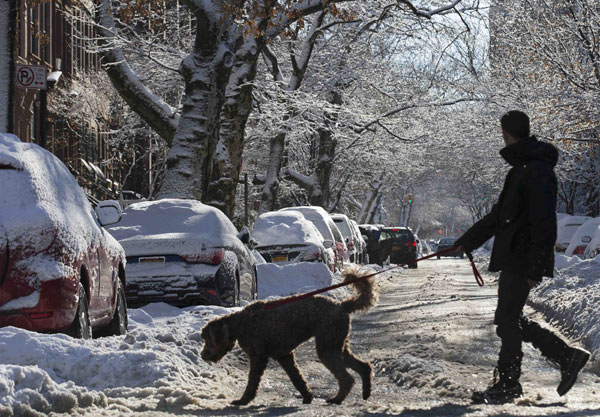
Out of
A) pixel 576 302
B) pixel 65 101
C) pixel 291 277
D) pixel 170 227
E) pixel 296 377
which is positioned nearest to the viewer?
pixel 296 377

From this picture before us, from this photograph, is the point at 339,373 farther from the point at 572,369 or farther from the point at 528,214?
the point at 528,214

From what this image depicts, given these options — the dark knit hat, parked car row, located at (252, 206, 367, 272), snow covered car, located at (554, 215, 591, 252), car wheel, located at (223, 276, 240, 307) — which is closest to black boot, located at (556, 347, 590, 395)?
the dark knit hat

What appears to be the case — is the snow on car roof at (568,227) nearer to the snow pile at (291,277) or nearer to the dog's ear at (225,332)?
the snow pile at (291,277)

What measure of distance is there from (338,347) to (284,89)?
22.9 meters

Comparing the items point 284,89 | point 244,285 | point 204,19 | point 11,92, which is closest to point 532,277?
point 244,285

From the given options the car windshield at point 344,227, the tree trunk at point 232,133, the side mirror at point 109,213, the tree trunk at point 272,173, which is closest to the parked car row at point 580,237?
the car windshield at point 344,227

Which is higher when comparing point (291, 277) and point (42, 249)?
point (42, 249)

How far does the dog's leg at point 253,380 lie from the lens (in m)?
7.01

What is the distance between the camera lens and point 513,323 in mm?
7062

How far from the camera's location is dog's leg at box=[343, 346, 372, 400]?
7047mm

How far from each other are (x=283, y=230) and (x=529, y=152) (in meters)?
14.7

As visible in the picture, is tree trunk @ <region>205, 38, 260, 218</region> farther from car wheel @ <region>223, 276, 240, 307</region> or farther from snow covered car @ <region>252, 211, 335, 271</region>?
car wheel @ <region>223, 276, 240, 307</region>

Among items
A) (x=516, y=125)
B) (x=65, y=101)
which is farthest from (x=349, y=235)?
(x=516, y=125)

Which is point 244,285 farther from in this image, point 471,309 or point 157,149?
point 157,149
